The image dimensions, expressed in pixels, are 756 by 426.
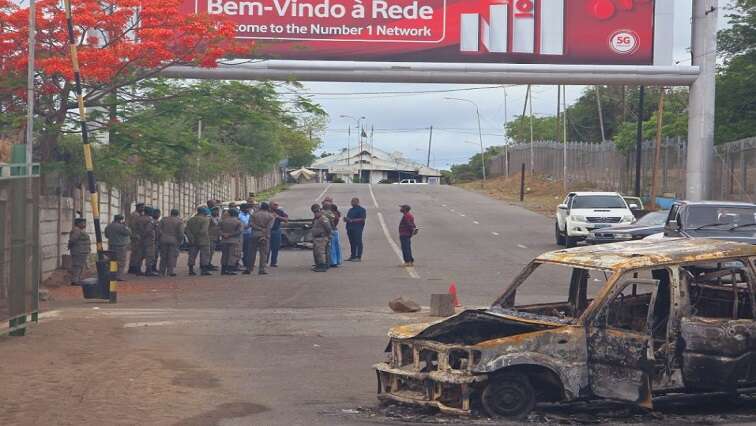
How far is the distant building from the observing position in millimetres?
148750

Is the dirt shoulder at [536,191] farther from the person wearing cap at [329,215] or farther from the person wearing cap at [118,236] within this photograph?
the person wearing cap at [118,236]

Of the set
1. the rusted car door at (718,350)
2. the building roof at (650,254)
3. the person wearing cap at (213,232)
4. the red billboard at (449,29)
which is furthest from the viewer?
the red billboard at (449,29)

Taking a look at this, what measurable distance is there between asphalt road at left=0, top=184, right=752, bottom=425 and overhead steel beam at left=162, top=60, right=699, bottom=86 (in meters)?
7.69

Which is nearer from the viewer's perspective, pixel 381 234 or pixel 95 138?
pixel 95 138

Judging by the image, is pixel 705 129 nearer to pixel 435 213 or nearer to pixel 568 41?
pixel 568 41

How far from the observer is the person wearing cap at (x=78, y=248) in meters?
23.0

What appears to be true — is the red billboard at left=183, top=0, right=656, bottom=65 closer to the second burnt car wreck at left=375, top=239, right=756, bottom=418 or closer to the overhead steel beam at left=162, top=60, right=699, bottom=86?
the overhead steel beam at left=162, top=60, right=699, bottom=86

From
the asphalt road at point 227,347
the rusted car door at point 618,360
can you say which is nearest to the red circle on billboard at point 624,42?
the asphalt road at point 227,347

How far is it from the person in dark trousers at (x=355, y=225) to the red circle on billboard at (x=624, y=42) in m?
11.6

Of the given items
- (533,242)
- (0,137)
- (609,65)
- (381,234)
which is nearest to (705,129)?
(609,65)

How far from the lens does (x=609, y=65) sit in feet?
119

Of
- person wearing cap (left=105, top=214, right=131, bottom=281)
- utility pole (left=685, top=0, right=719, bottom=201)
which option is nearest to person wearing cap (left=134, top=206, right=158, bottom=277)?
person wearing cap (left=105, top=214, right=131, bottom=281)

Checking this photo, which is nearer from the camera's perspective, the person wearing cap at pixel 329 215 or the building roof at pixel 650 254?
the building roof at pixel 650 254

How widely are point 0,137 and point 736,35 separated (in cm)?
3525
